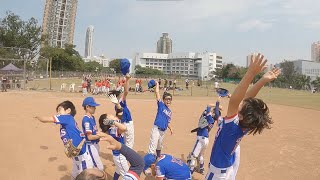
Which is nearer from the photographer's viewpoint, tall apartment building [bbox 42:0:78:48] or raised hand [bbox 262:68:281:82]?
raised hand [bbox 262:68:281:82]

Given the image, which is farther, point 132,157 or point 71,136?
point 71,136

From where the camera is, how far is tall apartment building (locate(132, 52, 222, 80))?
6624 inches

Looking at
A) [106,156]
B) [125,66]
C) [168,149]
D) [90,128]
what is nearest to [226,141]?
[90,128]

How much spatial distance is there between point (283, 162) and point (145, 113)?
414 inches

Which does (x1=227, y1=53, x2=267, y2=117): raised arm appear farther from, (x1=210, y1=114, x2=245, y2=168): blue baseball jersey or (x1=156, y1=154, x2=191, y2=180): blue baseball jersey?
(x1=156, y1=154, x2=191, y2=180): blue baseball jersey

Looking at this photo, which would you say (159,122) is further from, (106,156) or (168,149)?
(168,149)

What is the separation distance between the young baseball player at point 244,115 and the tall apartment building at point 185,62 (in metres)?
157

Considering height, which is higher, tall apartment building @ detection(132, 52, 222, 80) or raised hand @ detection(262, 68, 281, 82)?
tall apartment building @ detection(132, 52, 222, 80)

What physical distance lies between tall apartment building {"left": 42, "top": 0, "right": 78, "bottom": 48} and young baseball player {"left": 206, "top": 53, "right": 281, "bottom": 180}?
5064 inches

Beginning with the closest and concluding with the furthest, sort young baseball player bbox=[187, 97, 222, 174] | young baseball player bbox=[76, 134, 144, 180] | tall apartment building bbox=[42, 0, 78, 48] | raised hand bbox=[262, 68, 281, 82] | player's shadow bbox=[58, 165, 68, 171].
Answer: young baseball player bbox=[76, 134, 144, 180] < raised hand bbox=[262, 68, 281, 82] < young baseball player bbox=[187, 97, 222, 174] < player's shadow bbox=[58, 165, 68, 171] < tall apartment building bbox=[42, 0, 78, 48]

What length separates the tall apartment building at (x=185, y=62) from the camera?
552 feet

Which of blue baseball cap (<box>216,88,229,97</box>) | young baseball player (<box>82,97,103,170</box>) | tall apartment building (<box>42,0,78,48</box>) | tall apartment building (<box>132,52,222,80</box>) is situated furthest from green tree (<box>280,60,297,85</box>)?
young baseball player (<box>82,97,103,170</box>)

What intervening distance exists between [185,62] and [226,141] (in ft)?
569

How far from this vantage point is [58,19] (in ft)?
413
